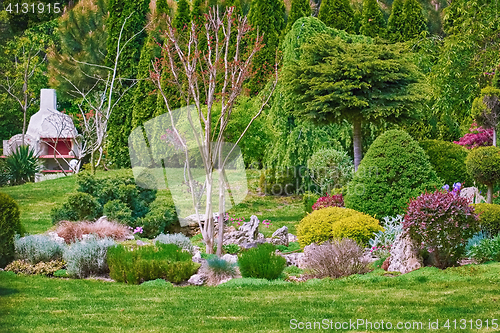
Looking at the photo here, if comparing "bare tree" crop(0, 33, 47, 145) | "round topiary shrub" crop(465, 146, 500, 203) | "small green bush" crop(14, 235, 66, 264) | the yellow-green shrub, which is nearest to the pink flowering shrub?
"round topiary shrub" crop(465, 146, 500, 203)

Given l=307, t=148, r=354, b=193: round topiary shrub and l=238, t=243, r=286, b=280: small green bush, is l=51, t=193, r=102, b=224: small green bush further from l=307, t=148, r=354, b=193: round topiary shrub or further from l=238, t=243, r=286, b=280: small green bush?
l=307, t=148, r=354, b=193: round topiary shrub

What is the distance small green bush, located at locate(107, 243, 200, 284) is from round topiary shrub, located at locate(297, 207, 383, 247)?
224 centimetres

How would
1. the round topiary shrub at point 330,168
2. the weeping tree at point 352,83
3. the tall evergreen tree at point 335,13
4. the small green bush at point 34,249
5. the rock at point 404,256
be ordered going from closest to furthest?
1. the rock at point 404,256
2. the small green bush at point 34,249
3. the weeping tree at point 352,83
4. the round topiary shrub at point 330,168
5. the tall evergreen tree at point 335,13

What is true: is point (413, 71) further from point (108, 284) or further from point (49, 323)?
point (49, 323)

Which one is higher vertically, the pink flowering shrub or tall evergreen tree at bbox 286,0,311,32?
tall evergreen tree at bbox 286,0,311,32

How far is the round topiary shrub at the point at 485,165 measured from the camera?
8.63 metres

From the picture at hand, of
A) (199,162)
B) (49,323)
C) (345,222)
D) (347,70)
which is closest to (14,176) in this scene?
(199,162)

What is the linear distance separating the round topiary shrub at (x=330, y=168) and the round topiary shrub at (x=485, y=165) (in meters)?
3.86

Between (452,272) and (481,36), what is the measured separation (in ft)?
31.1

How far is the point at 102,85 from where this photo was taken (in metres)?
20.7

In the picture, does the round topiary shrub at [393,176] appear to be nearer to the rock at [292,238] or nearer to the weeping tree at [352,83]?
the rock at [292,238]

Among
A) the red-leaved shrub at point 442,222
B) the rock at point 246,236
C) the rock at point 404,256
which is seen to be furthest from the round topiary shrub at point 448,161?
the red-leaved shrub at point 442,222

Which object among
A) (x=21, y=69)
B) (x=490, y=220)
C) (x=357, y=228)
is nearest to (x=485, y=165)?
(x=490, y=220)

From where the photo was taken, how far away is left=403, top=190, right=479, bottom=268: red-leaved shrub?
20.7ft
